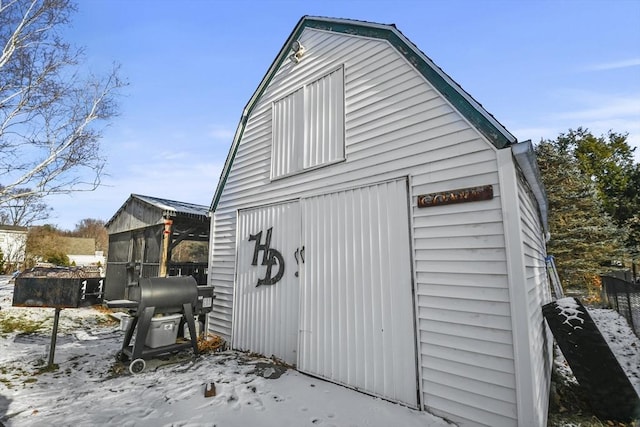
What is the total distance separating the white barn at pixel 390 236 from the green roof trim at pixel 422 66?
0.06 feet

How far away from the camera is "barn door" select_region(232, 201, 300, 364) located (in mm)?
5434

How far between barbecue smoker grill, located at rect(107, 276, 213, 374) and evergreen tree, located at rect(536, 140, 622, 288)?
764 inches

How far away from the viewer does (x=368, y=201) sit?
4.45 metres

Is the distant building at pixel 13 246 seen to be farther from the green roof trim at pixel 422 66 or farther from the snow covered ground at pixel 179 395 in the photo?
the green roof trim at pixel 422 66

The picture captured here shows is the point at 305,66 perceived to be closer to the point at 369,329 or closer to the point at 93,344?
the point at 369,329

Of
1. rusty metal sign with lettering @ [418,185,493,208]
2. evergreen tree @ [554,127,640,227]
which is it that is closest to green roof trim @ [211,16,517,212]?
rusty metal sign with lettering @ [418,185,493,208]

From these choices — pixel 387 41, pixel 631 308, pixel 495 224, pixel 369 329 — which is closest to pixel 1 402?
pixel 369 329

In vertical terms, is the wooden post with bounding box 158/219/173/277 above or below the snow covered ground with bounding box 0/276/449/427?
above

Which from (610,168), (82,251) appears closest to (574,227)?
(610,168)

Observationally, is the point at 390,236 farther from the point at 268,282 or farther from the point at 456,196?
the point at 268,282

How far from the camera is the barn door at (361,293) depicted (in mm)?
3857

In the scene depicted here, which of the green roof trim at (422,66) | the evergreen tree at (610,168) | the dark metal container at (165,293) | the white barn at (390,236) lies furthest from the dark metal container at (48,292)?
the evergreen tree at (610,168)

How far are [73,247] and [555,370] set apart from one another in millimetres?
60190

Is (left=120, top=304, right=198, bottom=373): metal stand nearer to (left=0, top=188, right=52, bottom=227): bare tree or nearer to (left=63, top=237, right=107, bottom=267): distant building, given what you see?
(left=0, top=188, right=52, bottom=227): bare tree
